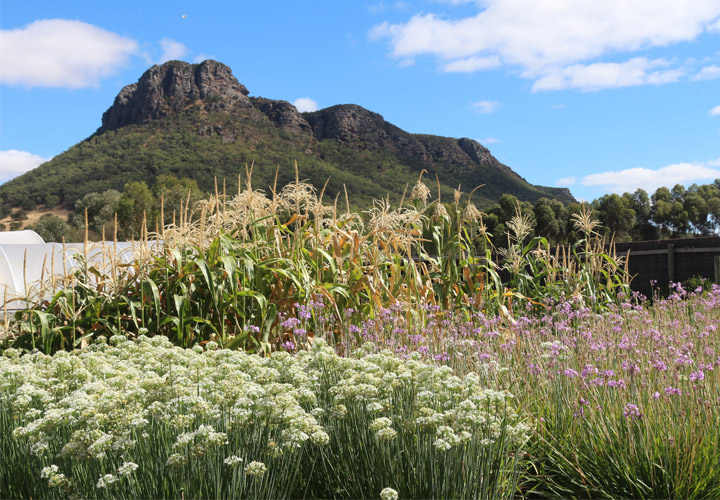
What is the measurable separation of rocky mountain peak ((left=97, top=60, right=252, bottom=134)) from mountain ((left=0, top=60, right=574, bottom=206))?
0.79 ft

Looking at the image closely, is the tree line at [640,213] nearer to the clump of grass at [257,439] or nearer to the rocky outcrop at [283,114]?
the clump of grass at [257,439]

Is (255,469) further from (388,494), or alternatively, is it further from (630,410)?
(630,410)

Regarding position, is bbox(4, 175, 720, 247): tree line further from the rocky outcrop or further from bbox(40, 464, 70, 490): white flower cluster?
the rocky outcrop

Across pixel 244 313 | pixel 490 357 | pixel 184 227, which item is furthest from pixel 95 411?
pixel 184 227

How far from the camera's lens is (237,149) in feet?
255

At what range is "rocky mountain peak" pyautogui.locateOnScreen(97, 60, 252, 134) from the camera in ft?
332

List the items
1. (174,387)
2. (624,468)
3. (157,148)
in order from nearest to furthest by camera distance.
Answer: (174,387) → (624,468) → (157,148)

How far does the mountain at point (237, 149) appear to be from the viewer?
217 ft

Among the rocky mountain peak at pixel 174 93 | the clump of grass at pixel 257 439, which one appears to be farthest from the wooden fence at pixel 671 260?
the rocky mountain peak at pixel 174 93

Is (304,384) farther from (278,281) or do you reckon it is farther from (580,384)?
(278,281)

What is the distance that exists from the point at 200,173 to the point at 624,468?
221 ft

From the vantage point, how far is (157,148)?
253ft

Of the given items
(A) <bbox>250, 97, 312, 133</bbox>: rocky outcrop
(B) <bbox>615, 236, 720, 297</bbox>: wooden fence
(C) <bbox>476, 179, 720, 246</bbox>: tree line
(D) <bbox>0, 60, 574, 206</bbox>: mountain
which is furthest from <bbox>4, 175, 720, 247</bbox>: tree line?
(A) <bbox>250, 97, 312, 133</bbox>: rocky outcrop

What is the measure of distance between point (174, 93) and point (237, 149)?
129 feet
